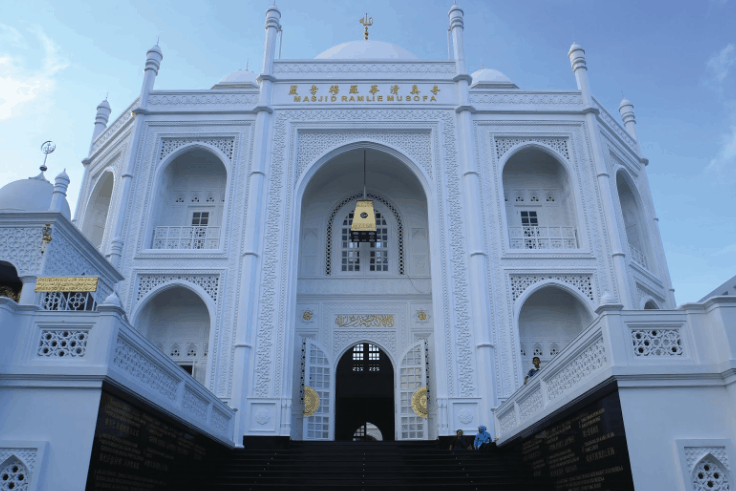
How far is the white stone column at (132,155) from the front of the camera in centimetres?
1164

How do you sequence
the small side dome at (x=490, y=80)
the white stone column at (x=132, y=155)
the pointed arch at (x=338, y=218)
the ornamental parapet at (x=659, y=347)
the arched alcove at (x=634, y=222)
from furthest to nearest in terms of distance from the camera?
1. the small side dome at (x=490, y=80)
2. the pointed arch at (x=338, y=218)
3. the arched alcove at (x=634, y=222)
4. the white stone column at (x=132, y=155)
5. the ornamental parapet at (x=659, y=347)

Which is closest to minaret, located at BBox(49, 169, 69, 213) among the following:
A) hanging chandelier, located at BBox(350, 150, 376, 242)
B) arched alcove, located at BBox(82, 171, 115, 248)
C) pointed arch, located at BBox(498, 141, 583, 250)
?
arched alcove, located at BBox(82, 171, 115, 248)

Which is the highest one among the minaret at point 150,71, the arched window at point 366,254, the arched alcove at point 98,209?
the minaret at point 150,71

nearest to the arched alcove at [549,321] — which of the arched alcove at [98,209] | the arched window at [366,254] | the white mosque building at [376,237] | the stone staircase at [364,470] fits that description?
the white mosque building at [376,237]

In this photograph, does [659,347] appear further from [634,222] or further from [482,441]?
[634,222]

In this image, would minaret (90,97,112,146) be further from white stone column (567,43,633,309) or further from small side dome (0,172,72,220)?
white stone column (567,43,633,309)

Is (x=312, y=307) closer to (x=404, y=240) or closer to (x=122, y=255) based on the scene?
(x=404, y=240)

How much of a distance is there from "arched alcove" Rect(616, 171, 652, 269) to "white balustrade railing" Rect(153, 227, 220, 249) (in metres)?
8.79

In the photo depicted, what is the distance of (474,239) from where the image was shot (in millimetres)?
11695

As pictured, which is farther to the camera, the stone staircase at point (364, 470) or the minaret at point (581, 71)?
the minaret at point (581, 71)

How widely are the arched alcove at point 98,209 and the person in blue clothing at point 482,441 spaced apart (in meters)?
9.05

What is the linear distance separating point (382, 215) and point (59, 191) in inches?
319

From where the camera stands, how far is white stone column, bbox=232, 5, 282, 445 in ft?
34.6

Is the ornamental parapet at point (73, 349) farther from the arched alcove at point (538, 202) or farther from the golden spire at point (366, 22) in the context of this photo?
the golden spire at point (366, 22)
